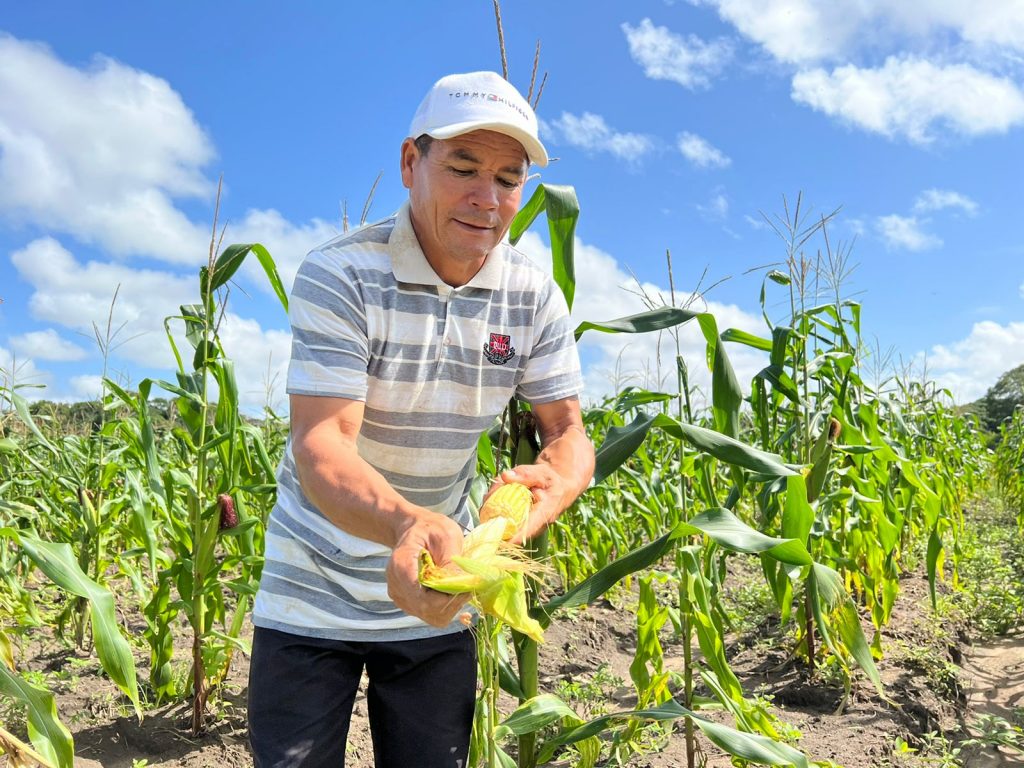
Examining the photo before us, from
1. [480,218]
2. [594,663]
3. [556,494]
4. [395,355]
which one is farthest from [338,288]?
[594,663]

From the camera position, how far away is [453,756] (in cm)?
216

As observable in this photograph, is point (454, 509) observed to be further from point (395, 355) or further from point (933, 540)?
point (933, 540)

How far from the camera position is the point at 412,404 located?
1.98 metres

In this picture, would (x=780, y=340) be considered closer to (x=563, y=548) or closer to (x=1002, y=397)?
(x=563, y=548)

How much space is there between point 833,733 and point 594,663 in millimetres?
1483

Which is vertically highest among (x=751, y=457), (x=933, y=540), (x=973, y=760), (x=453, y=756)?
(x=751, y=457)

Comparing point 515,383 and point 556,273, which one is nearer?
point 515,383

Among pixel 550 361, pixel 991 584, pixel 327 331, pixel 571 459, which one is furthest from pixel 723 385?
pixel 991 584

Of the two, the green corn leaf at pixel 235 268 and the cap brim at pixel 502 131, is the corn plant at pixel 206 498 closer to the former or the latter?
the green corn leaf at pixel 235 268

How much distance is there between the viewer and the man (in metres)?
1.82

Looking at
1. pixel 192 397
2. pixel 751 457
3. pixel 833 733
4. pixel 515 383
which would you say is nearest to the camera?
pixel 515 383

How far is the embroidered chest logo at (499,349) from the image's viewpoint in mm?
2066

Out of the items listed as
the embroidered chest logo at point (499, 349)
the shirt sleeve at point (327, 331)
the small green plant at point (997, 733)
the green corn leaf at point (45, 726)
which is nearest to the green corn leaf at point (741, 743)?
the embroidered chest logo at point (499, 349)

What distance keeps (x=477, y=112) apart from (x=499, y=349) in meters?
0.58
